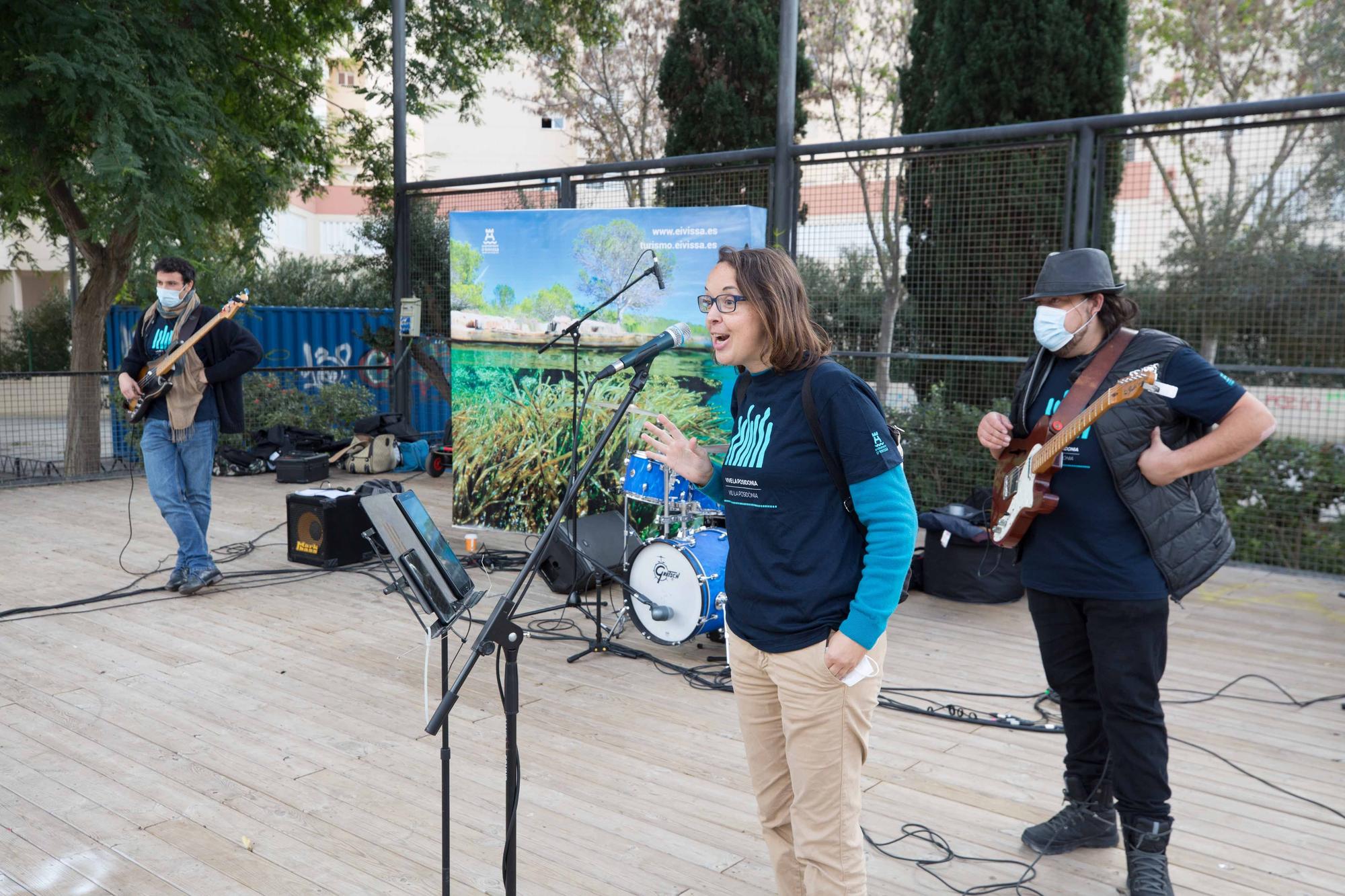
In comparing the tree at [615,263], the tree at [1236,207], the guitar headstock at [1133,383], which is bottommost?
the guitar headstock at [1133,383]

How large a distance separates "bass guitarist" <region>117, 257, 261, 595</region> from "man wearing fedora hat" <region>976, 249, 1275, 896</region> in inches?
202

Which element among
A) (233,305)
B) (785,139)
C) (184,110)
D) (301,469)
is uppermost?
(184,110)

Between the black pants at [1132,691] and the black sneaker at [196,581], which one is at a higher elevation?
the black pants at [1132,691]

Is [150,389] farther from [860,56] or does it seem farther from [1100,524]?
[860,56]

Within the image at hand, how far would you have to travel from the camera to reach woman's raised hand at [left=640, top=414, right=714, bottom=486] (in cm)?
254

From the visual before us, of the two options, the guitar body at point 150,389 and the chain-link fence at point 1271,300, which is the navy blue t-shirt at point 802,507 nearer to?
the guitar body at point 150,389

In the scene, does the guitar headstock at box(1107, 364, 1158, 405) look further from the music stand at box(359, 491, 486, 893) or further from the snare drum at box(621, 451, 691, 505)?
the snare drum at box(621, 451, 691, 505)

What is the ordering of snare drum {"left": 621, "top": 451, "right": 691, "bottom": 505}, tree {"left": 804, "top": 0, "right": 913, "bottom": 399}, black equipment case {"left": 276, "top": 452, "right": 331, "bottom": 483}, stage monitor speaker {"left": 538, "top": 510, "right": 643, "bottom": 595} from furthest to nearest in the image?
tree {"left": 804, "top": 0, "right": 913, "bottom": 399} → black equipment case {"left": 276, "top": 452, "right": 331, "bottom": 483} → stage monitor speaker {"left": 538, "top": 510, "right": 643, "bottom": 595} → snare drum {"left": 621, "top": 451, "right": 691, "bottom": 505}

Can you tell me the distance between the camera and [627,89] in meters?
19.2

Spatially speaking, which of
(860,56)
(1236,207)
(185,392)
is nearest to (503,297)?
(185,392)

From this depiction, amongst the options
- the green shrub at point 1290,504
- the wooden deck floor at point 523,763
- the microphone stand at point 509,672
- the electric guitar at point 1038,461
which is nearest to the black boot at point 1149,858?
the wooden deck floor at point 523,763

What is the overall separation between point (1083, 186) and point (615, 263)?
322 centimetres

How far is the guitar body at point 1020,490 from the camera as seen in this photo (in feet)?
10.1

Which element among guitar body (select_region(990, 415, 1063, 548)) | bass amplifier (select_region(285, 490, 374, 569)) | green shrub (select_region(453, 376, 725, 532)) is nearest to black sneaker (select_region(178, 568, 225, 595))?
bass amplifier (select_region(285, 490, 374, 569))
